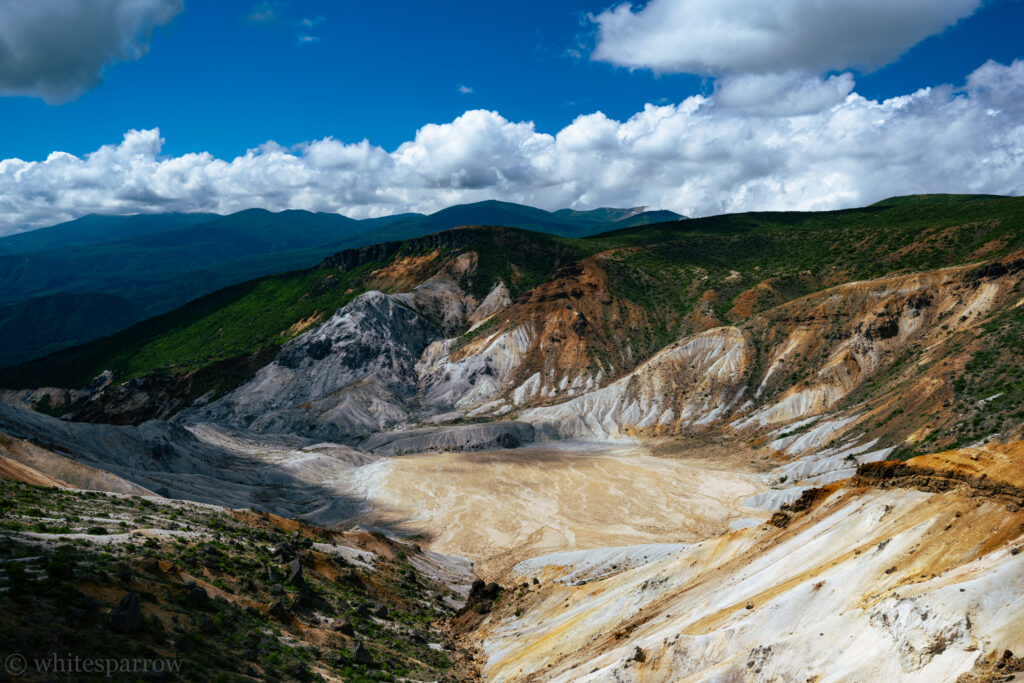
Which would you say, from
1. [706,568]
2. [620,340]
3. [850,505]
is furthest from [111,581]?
[620,340]

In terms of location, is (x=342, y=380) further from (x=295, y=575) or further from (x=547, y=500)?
(x=295, y=575)

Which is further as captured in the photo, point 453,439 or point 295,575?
point 453,439

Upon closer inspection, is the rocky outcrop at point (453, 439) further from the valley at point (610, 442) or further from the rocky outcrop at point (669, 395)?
the rocky outcrop at point (669, 395)

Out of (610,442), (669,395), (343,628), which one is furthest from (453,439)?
(343,628)

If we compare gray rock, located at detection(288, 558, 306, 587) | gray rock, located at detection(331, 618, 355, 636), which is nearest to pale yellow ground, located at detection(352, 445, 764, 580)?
gray rock, located at detection(288, 558, 306, 587)

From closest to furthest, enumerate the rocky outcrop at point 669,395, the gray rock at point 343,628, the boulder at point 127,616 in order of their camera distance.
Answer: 1. the boulder at point 127,616
2. the gray rock at point 343,628
3. the rocky outcrop at point 669,395

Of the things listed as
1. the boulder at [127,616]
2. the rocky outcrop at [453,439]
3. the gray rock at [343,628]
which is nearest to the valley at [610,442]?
the rocky outcrop at [453,439]

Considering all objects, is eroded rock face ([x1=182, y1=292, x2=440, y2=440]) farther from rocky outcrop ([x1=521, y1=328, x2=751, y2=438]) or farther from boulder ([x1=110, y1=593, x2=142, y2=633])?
boulder ([x1=110, y1=593, x2=142, y2=633])
